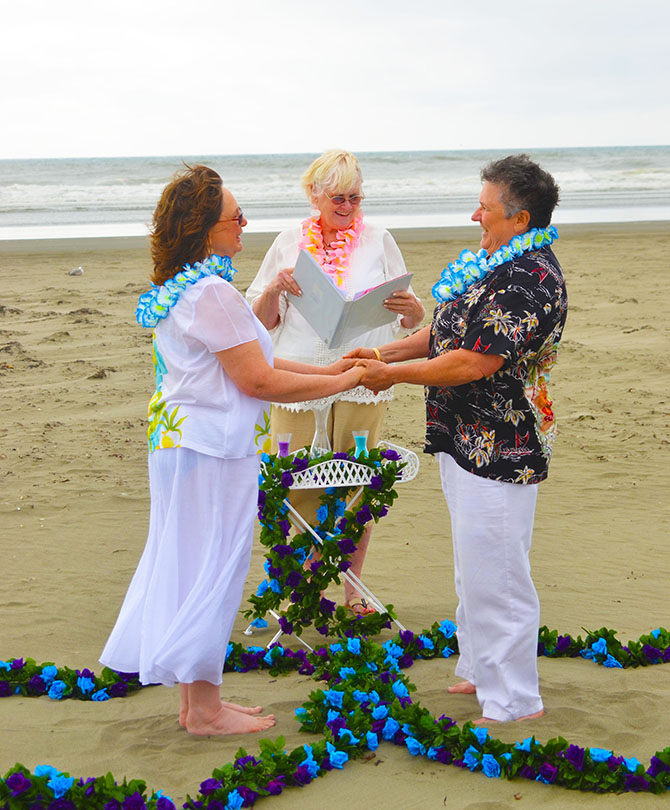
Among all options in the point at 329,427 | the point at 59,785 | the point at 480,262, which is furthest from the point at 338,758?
the point at 480,262

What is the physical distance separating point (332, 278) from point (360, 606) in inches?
67.2

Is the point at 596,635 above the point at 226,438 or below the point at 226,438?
below

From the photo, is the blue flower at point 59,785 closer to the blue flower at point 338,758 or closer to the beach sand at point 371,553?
the beach sand at point 371,553

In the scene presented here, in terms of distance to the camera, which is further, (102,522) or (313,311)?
(102,522)

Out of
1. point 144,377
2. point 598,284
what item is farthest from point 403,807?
point 598,284

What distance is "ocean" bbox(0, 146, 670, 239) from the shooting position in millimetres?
25438

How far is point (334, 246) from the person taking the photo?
4.79 metres

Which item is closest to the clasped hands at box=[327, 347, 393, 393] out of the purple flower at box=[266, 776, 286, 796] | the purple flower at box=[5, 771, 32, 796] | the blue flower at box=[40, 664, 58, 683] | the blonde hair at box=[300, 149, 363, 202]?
the blonde hair at box=[300, 149, 363, 202]

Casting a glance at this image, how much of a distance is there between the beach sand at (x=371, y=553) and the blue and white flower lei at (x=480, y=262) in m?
1.73

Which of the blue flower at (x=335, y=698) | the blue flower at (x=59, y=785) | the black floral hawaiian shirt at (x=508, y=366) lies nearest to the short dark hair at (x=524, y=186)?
the black floral hawaiian shirt at (x=508, y=366)

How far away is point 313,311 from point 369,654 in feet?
5.16

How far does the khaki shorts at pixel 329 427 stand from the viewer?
4824 mm

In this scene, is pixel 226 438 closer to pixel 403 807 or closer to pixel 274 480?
pixel 274 480

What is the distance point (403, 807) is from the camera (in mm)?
3279
